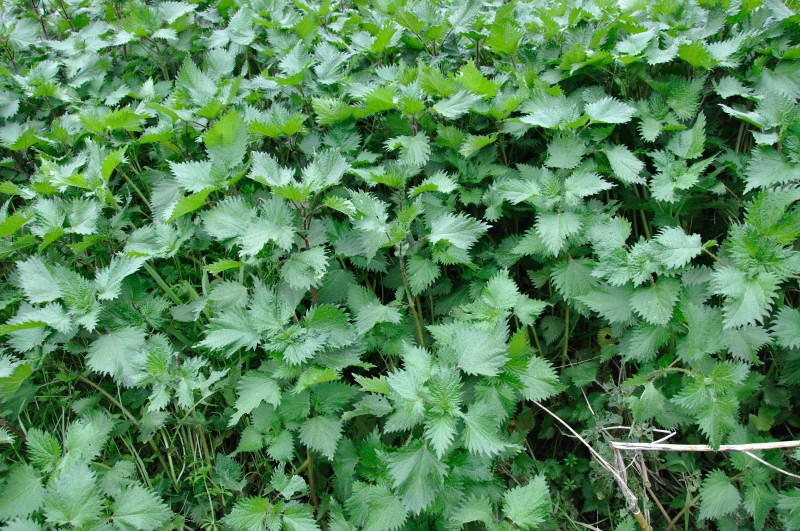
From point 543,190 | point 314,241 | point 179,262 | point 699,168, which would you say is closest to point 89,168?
point 179,262

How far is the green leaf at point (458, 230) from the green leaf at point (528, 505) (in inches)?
26.5

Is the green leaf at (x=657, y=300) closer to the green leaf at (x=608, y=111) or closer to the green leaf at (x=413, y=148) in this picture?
the green leaf at (x=608, y=111)

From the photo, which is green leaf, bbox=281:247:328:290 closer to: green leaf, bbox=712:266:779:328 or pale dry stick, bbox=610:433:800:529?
pale dry stick, bbox=610:433:800:529

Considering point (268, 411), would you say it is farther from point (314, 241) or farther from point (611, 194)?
point (611, 194)

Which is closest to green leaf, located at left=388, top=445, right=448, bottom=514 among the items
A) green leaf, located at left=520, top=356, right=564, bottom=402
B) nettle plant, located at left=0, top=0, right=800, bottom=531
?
nettle plant, located at left=0, top=0, right=800, bottom=531

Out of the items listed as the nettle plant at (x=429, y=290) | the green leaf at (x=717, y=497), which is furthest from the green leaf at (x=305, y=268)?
the green leaf at (x=717, y=497)

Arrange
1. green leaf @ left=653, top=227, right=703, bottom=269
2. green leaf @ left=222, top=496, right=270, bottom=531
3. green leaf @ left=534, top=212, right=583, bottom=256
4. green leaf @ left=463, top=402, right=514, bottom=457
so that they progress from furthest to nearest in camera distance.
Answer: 1. green leaf @ left=534, top=212, right=583, bottom=256
2. green leaf @ left=653, top=227, right=703, bottom=269
3. green leaf @ left=222, top=496, right=270, bottom=531
4. green leaf @ left=463, top=402, right=514, bottom=457

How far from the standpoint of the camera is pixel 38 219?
1879 millimetres

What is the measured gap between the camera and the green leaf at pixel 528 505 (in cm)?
139

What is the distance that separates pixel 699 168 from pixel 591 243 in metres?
0.39

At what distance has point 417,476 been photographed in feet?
4.57

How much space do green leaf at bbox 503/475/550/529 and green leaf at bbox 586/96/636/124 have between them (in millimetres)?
1096

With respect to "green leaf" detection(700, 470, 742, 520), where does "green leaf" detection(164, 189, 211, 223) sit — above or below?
above

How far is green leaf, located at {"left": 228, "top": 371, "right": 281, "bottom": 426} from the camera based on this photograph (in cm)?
150
